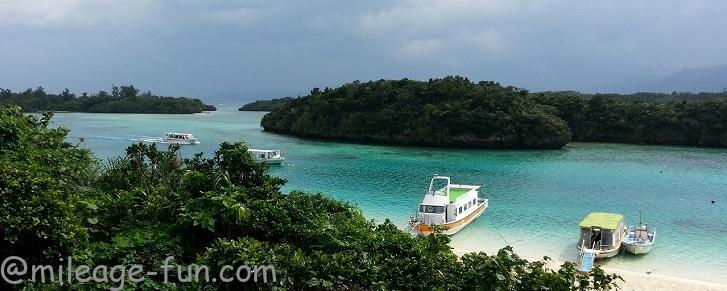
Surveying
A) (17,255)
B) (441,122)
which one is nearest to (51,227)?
(17,255)

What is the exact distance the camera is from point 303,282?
662cm

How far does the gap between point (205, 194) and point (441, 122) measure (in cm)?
4681

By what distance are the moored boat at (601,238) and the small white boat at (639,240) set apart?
31 centimetres

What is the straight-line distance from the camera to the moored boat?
16547 mm

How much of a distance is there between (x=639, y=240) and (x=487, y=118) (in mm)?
35370

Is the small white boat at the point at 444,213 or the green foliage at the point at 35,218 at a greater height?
the green foliage at the point at 35,218

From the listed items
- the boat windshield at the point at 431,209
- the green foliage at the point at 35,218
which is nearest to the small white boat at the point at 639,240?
the boat windshield at the point at 431,209

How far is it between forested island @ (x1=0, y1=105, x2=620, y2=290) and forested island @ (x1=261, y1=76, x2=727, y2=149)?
43.8 m

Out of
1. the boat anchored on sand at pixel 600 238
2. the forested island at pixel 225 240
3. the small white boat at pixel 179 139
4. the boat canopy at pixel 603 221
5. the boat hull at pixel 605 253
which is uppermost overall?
the forested island at pixel 225 240

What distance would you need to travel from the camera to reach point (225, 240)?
6844mm

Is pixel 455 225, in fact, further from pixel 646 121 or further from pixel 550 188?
pixel 646 121

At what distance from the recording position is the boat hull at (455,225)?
18.5 metres

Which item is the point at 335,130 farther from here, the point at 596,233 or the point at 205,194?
the point at 205,194

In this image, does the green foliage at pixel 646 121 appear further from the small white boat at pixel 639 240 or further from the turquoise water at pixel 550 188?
the small white boat at pixel 639 240
